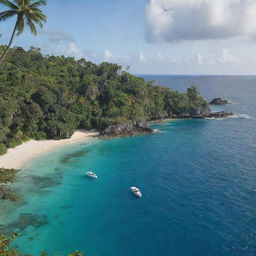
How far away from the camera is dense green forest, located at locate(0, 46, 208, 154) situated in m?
64.1

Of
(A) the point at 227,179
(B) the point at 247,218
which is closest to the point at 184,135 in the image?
(A) the point at 227,179

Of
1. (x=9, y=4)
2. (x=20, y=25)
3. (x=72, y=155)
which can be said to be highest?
(x=9, y=4)

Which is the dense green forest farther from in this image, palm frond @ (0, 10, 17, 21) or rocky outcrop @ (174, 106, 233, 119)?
palm frond @ (0, 10, 17, 21)

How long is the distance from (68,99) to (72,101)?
53.4 inches

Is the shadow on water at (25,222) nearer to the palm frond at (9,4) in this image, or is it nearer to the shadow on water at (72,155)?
the shadow on water at (72,155)

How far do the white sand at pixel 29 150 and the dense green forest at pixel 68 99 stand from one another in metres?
1.84

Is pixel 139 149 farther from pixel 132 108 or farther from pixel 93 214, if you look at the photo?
pixel 93 214

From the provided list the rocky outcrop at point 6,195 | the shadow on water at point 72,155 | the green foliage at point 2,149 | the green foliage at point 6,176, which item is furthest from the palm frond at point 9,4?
the green foliage at point 2,149

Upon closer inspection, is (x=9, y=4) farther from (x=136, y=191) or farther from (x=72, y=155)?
(x=72, y=155)

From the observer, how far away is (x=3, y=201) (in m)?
36.5

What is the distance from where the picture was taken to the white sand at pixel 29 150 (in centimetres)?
5215

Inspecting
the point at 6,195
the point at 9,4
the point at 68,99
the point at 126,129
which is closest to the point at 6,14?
the point at 9,4

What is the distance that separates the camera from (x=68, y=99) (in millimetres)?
80812

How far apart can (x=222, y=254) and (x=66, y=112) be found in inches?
2279
